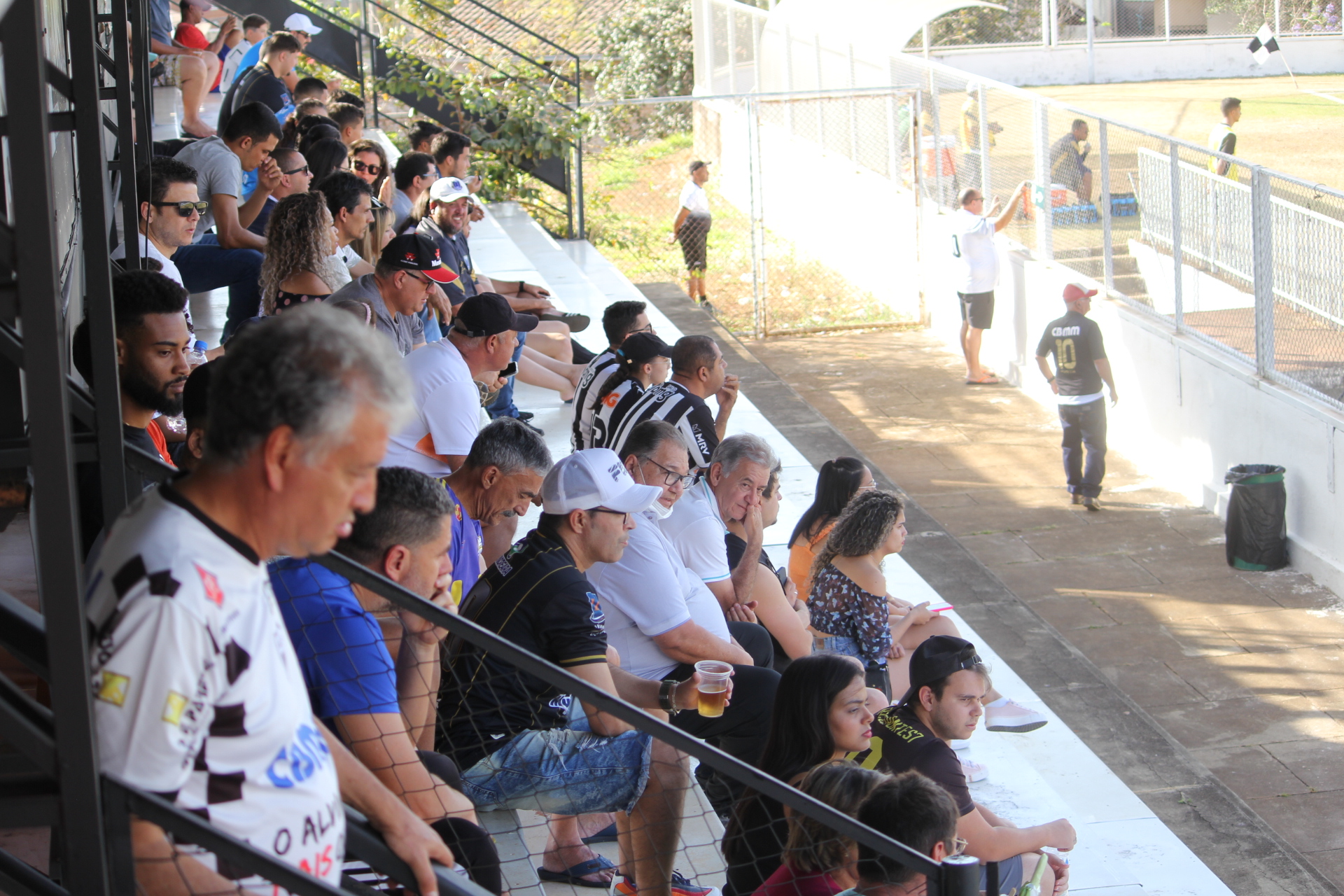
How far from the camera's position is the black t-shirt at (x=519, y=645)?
11.8ft

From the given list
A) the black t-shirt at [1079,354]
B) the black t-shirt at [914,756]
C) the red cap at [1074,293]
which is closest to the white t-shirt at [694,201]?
the red cap at [1074,293]

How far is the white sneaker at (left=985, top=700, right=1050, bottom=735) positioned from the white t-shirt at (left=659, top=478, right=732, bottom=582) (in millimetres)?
1434

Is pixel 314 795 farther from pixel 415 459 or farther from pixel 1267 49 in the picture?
pixel 1267 49

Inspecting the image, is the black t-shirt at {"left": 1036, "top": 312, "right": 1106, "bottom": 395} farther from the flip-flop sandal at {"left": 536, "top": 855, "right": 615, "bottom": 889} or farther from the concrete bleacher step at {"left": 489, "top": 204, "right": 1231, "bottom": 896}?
the flip-flop sandal at {"left": 536, "top": 855, "right": 615, "bottom": 889}

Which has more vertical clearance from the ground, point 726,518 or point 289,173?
point 289,173

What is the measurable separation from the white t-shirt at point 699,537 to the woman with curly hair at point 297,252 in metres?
1.70

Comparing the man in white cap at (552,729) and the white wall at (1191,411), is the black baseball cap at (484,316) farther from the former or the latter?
the white wall at (1191,411)

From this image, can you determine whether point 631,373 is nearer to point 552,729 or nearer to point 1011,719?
point 1011,719

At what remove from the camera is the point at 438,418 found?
480cm

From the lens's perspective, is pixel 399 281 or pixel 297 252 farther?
pixel 399 281

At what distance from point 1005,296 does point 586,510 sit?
11.4 meters

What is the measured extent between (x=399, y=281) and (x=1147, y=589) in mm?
5925

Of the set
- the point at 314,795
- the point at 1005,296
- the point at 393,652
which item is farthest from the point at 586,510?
the point at 1005,296

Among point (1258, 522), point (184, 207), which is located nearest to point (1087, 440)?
point (1258, 522)
